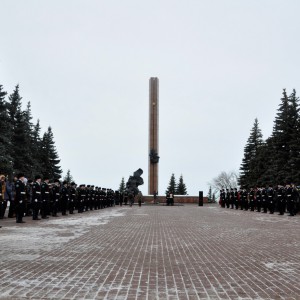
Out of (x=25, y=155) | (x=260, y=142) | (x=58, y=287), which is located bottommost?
(x=58, y=287)

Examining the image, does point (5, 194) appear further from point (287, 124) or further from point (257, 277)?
point (287, 124)

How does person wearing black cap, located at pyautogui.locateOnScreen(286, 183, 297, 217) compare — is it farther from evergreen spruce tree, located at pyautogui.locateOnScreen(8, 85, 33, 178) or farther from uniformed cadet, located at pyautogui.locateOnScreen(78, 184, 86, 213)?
evergreen spruce tree, located at pyautogui.locateOnScreen(8, 85, 33, 178)

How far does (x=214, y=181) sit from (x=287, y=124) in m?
57.4

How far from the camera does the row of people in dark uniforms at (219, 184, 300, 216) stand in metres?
22.5

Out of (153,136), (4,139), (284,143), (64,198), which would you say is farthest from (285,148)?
(4,139)

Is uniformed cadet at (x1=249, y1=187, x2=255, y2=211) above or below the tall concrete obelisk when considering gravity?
below

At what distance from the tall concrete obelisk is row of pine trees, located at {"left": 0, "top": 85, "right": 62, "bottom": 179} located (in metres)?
13.3

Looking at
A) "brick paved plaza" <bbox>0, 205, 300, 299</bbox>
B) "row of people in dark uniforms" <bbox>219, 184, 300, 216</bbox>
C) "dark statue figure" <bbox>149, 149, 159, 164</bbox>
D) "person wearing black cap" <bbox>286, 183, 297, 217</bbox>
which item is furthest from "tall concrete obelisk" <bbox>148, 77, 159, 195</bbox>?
"brick paved plaza" <bbox>0, 205, 300, 299</bbox>

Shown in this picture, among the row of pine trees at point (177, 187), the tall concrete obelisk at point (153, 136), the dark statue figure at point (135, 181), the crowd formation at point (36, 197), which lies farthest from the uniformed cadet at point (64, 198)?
the row of pine trees at point (177, 187)

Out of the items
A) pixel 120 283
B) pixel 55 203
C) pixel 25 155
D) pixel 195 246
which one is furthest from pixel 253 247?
pixel 25 155

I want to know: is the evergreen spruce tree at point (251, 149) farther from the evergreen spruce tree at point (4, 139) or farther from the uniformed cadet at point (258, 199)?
the evergreen spruce tree at point (4, 139)

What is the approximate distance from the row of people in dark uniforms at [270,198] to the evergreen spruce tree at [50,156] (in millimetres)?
23962

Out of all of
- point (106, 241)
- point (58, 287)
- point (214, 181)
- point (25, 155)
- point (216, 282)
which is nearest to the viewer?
point (58, 287)

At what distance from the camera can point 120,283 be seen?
546cm
